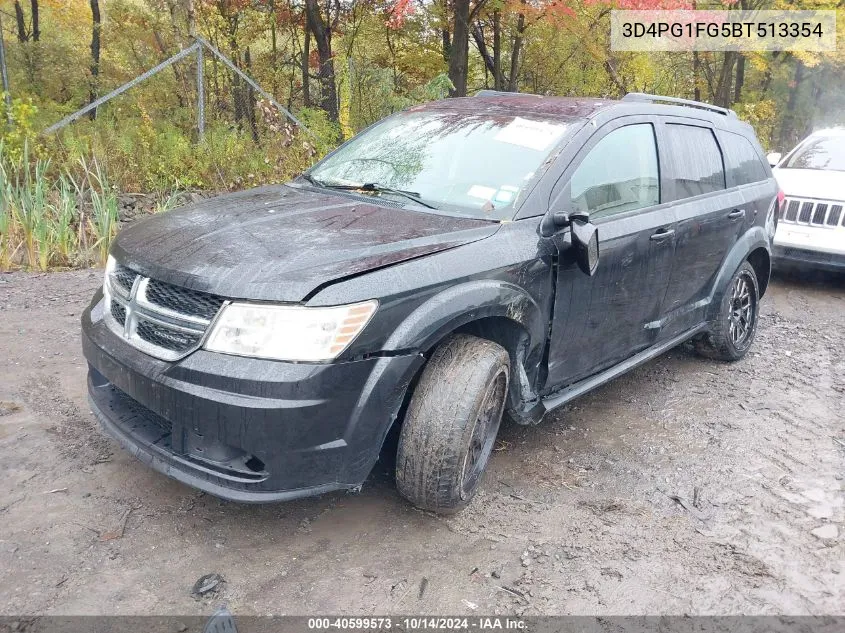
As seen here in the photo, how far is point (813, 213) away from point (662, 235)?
4448mm

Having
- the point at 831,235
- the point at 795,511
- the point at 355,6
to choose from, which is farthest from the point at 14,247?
the point at 355,6

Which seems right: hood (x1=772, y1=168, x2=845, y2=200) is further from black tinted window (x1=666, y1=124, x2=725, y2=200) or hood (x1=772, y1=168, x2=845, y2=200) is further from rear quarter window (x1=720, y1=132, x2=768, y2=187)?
black tinted window (x1=666, y1=124, x2=725, y2=200)

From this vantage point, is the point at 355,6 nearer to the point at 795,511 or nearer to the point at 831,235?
the point at 831,235

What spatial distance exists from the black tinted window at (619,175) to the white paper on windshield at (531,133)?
0.19 meters

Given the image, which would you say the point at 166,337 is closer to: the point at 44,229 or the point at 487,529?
the point at 487,529

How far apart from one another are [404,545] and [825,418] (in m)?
2.95

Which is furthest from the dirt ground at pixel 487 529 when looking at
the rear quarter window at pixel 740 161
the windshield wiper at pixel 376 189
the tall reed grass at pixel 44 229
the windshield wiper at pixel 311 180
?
the tall reed grass at pixel 44 229

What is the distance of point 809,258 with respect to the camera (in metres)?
7.22

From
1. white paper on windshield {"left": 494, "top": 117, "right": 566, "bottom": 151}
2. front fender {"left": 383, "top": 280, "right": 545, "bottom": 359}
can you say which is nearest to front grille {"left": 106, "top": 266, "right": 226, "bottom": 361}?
front fender {"left": 383, "top": 280, "right": 545, "bottom": 359}

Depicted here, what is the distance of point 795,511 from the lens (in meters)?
3.22

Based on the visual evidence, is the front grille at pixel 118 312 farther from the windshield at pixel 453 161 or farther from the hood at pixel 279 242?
the windshield at pixel 453 161

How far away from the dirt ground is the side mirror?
1.08 m

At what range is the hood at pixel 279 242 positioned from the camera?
244 cm

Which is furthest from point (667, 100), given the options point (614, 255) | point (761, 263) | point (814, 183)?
point (814, 183)
